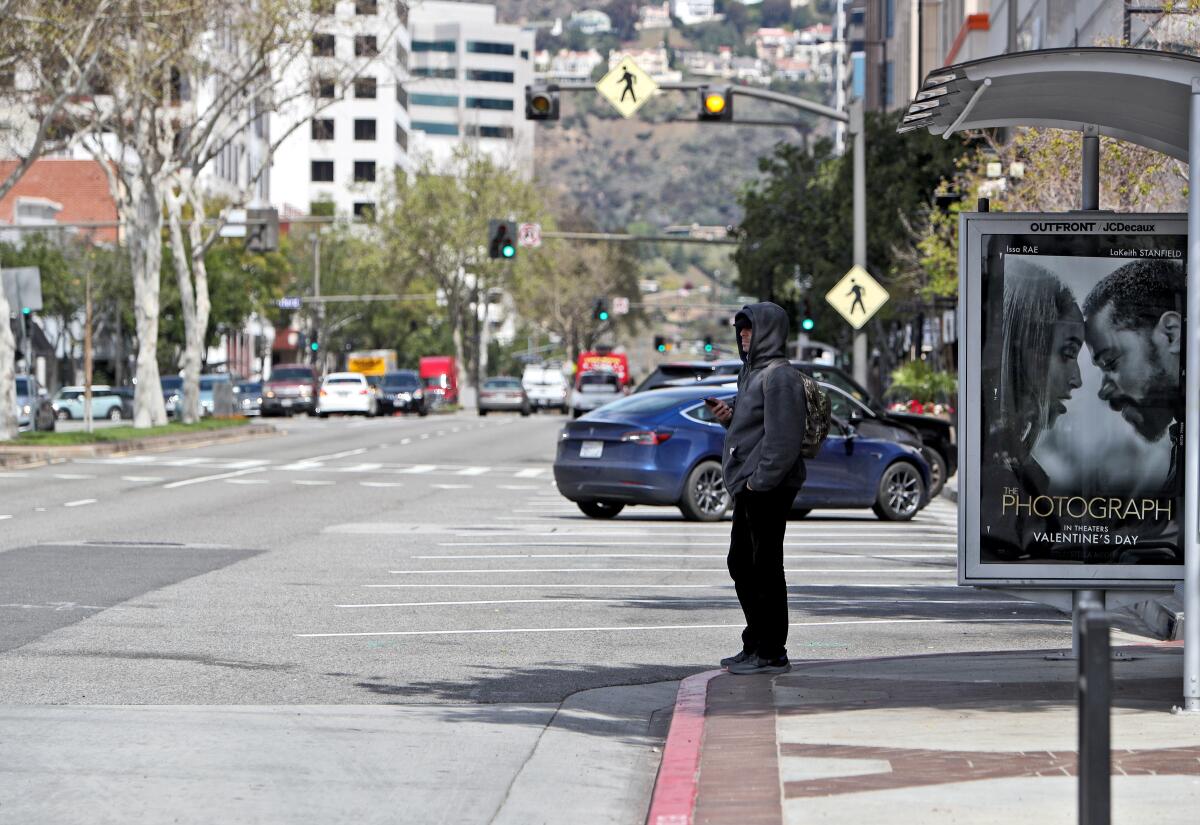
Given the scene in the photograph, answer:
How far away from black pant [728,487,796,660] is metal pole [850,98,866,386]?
25526mm

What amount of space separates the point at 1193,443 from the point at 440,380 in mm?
90385

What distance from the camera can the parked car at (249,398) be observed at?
77.4m

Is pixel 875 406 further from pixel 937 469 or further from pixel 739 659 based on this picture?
pixel 739 659

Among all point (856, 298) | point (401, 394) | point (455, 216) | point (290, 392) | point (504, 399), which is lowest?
point (504, 399)

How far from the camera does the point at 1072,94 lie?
371 inches

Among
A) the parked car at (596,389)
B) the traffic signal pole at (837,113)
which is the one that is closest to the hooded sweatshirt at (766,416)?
the traffic signal pole at (837,113)

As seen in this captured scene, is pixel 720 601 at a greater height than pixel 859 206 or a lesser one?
lesser

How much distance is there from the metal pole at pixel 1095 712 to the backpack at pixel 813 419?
6.09m

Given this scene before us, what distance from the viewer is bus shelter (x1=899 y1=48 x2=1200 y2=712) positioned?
9727 millimetres

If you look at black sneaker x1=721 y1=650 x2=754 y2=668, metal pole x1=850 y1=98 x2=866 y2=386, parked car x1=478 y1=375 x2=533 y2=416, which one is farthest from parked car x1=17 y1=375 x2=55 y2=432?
black sneaker x1=721 y1=650 x2=754 y2=668

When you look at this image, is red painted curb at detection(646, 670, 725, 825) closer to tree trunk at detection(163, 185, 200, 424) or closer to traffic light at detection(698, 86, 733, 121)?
traffic light at detection(698, 86, 733, 121)

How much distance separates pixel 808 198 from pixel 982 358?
53.8m

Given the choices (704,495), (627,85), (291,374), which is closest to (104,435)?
(627,85)

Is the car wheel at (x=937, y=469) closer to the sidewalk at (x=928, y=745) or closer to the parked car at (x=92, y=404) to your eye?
the sidewalk at (x=928, y=745)
